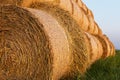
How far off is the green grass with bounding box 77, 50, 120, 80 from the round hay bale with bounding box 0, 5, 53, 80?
1166mm

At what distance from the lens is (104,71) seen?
5.19 metres

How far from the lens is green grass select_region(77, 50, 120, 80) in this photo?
15.1 feet

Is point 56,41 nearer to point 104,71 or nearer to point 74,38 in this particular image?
point 74,38

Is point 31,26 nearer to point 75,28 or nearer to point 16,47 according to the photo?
point 16,47

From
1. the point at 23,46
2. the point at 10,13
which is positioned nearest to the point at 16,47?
the point at 23,46

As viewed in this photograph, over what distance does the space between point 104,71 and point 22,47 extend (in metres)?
2.01

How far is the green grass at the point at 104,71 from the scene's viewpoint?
15.1ft

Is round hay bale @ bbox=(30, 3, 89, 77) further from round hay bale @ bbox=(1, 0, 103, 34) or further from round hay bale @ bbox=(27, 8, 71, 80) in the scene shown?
round hay bale @ bbox=(27, 8, 71, 80)

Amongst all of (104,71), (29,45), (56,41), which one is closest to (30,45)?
(29,45)

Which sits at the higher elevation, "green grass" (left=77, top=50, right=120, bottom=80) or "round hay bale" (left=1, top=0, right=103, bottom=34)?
"round hay bale" (left=1, top=0, right=103, bottom=34)

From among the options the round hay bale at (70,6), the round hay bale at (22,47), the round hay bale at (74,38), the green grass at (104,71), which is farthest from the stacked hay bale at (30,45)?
the green grass at (104,71)

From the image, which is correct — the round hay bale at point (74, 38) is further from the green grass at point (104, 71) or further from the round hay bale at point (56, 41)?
the round hay bale at point (56, 41)

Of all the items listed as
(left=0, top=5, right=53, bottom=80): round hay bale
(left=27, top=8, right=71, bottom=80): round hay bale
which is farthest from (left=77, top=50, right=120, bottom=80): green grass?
(left=0, top=5, right=53, bottom=80): round hay bale

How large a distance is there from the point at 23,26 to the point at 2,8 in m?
0.35
